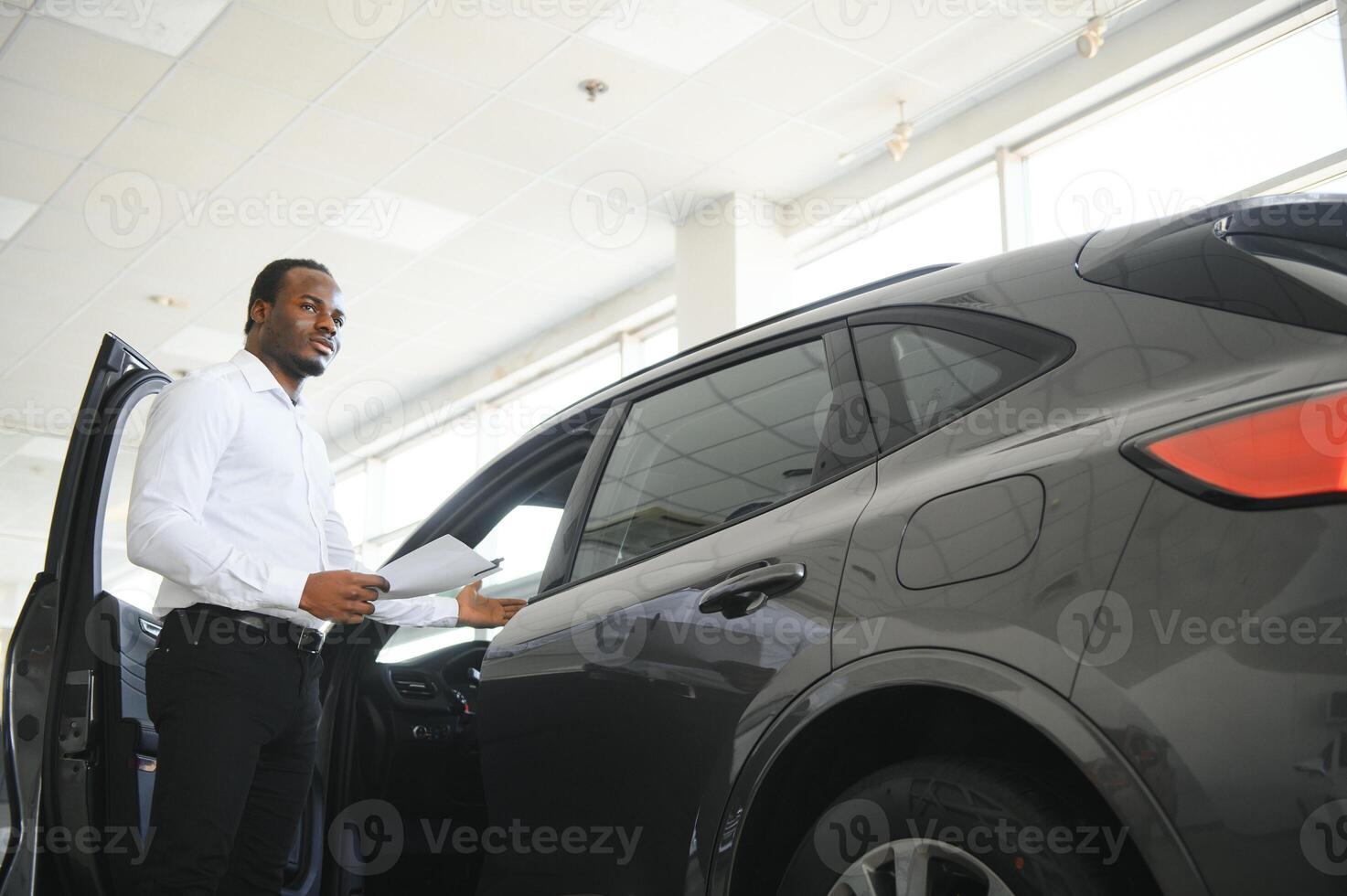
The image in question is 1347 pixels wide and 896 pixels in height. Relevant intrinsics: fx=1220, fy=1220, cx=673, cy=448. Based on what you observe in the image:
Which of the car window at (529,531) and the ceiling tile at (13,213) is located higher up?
the ceiling tile at (13,213)

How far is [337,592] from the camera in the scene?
2020 millimetres

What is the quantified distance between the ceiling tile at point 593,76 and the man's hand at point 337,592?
14.4 ft

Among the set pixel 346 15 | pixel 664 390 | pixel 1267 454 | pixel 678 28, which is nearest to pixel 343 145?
pixel 346 15

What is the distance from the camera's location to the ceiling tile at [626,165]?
693cm

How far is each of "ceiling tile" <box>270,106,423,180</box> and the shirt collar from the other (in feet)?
14.9

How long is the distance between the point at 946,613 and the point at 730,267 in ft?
20.5

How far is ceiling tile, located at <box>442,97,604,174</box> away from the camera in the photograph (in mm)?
6531

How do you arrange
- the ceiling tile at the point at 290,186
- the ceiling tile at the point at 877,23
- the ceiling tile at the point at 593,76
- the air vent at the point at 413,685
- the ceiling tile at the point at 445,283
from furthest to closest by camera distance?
1. the ceiling tile at the point at 445,283
2. the ceiling tile at the point at 290,186
3. the ceiling tile at the point at 593,76
4. the ceiling tile at the point at 877,23
5. the air vent at the point at 413,685

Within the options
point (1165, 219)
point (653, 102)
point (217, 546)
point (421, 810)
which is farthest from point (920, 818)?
point (653, 102)

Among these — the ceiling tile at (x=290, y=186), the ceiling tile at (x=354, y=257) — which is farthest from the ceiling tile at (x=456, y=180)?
the ceiling tile at (x=354, y=257)

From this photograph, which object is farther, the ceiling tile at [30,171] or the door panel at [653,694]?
the ceiling tile at [30,171]

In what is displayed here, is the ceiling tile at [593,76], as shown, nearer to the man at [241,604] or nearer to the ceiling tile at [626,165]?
the ceiling tile at [626,165]

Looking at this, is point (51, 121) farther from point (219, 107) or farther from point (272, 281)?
point (272, 281)

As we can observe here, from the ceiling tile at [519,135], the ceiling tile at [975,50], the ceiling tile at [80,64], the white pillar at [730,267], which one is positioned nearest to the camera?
the ceiling tile at [80,64]
